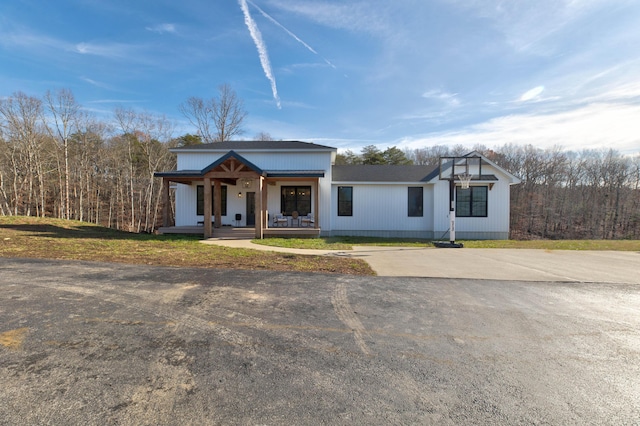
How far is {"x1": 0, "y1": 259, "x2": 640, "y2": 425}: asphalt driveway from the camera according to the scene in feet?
7.63

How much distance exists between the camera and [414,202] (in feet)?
57.7

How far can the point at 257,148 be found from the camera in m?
17.7

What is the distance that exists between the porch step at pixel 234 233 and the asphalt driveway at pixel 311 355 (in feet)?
29.2

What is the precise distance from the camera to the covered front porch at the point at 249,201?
46.8ft

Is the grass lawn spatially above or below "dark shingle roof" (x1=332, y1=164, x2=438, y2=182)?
below

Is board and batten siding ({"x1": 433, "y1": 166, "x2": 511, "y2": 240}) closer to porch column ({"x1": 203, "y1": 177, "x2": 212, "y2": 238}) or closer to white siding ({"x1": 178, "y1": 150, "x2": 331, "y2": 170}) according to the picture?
white siding ({"x1": 178, "y1": 150, "x2": 331, "y2": 170})

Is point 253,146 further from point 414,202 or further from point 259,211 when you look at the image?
point 414,202

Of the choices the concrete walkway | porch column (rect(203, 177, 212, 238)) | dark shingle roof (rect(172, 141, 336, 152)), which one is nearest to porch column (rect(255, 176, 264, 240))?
porch column (rect(203, 177, 212, 238))

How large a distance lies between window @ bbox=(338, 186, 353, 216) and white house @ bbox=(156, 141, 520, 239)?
2.3 inches

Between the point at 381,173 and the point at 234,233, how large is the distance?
9.35 m

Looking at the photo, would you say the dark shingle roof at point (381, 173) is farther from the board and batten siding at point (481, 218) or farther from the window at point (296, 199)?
the window at point (296, 199)

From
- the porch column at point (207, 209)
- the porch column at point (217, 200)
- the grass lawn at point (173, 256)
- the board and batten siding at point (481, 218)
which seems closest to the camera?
the grass lawn at point (173, 256)

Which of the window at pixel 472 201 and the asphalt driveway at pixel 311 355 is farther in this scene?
the window at pixel 472 201

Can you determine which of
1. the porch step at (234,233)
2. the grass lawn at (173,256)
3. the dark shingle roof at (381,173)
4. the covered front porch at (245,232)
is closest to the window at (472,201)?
the dark shingle roof at (381,173)
